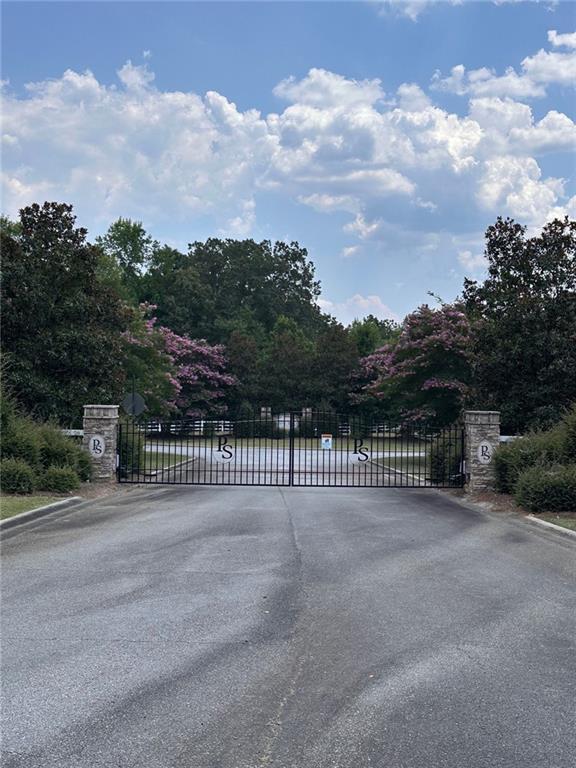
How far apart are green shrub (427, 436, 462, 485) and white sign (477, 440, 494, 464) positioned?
112 cm

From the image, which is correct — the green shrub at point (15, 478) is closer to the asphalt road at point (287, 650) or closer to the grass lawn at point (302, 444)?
the asphalt road at point (287, 650)

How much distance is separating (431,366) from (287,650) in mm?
21219

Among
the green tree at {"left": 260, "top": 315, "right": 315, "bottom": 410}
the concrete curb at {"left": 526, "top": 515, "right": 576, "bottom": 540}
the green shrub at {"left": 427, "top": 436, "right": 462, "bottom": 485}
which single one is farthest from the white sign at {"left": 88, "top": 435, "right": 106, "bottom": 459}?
the green tree at {"left": 260, "top": 315, "right": 315, "bottom": 410}

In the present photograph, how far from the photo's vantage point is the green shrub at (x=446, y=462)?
17.2 meters

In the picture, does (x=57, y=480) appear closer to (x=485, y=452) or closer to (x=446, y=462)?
(x=485, y=452)

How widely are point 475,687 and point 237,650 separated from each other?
175 cm

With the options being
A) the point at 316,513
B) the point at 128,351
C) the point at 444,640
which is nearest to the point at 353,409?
the point at 128,351


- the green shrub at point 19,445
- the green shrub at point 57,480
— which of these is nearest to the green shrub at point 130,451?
the green shrub at point 57,480

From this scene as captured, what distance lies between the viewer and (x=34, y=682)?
483cm

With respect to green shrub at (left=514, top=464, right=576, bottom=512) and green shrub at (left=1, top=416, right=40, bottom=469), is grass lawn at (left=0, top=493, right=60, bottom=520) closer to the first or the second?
green shrub at (left=1, top=416, right=40, bottom=469)

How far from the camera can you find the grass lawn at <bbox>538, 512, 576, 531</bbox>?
10897 millimetres

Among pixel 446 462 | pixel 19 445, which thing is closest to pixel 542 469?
pixel 446 462

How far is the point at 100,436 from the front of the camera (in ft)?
53.6

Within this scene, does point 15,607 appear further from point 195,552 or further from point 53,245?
point 53,245
